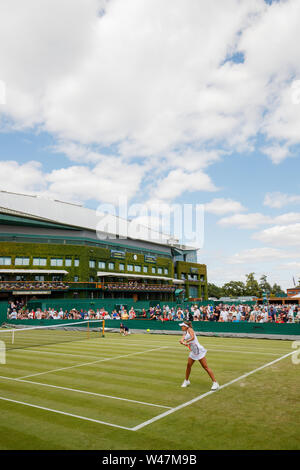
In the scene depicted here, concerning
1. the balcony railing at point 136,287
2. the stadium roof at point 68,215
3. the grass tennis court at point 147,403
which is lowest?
the grass tennis court at point 147,403

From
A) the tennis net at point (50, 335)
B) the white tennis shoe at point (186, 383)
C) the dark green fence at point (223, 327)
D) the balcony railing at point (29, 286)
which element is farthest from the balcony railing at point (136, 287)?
the white tennis shoe at point (186, 383)

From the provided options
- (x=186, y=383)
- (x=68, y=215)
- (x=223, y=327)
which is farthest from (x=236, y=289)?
(x=186, y=383)

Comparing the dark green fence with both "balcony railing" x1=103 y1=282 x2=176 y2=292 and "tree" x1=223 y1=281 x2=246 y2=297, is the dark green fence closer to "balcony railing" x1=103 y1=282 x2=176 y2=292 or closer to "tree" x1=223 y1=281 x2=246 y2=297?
"balcony railing" x1=103 y1=282 x2=176 y2=292

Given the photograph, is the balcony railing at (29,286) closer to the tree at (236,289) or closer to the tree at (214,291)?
the tree at (236,289)

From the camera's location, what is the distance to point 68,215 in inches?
2648

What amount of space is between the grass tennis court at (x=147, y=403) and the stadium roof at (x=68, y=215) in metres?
47.5

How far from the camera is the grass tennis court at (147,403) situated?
6.57m

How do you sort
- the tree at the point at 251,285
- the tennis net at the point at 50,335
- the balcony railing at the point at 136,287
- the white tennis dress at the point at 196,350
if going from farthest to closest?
the tree at the point at 251,285, the balcony railing at the point at 136,287, the tennis net at the point at 50,335, the white tennis dress at the point at 196,350

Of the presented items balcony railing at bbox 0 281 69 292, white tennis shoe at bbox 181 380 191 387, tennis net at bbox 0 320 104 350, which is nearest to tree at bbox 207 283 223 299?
balcony railing at bbox 0 281 69 292

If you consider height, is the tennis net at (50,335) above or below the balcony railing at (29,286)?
below

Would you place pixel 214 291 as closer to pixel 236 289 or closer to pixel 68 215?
pixel 236 289

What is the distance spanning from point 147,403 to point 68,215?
61.0m

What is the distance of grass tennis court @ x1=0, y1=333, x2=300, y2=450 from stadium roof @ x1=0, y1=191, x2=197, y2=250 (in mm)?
47478
